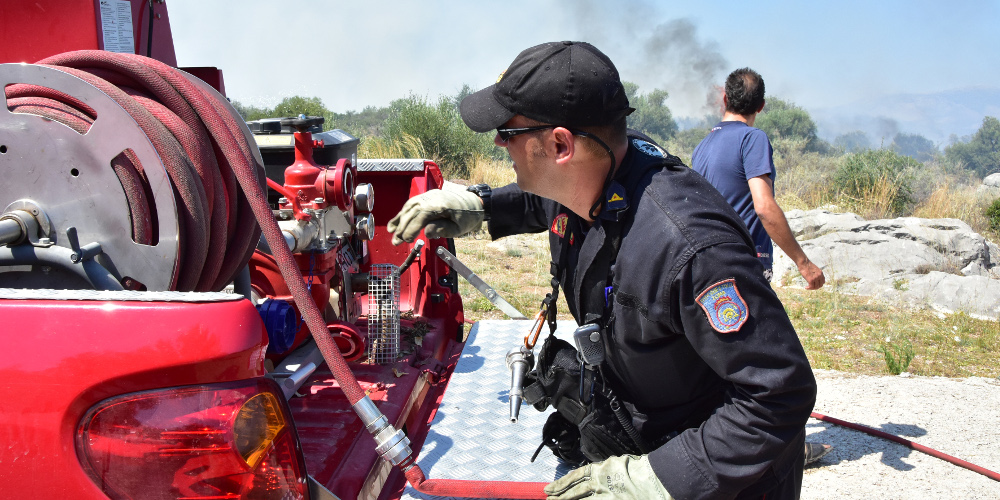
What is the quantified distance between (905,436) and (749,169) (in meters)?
2.00

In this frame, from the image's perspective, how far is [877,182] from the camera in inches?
623

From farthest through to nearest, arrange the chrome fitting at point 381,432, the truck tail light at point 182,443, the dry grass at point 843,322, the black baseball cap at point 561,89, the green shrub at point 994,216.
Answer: the green shrub at point 994,216 < the dry grass at point 843,322 < the black baseball cap at point 561,89 < the chrome fitting at point 381,432 < the truck tail light at point 182,443

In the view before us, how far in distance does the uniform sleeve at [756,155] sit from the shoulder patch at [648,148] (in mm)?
2116

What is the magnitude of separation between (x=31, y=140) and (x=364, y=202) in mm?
1694

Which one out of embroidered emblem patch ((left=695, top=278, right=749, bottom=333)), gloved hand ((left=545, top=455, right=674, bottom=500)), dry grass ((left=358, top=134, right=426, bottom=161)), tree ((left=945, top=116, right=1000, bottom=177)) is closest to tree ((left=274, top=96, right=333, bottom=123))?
dry grass ((left=358, top=134, right=426, bottom=161))

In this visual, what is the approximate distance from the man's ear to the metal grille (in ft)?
5.27

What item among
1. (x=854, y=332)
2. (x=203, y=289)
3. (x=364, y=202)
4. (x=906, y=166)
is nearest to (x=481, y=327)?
(x=364, y=202)

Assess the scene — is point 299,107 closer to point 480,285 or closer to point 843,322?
point 843,322

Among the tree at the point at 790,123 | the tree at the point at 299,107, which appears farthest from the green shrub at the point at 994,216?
the tree at the point at 790,123

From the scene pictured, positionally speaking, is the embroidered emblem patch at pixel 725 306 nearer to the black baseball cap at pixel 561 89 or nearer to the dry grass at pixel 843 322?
the black baseball cap at pixel 561 89

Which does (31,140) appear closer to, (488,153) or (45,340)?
(45,340)

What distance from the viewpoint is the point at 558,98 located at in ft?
6.04

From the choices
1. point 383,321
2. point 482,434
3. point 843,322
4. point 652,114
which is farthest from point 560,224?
point 652,114

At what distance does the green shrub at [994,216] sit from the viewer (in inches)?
527
